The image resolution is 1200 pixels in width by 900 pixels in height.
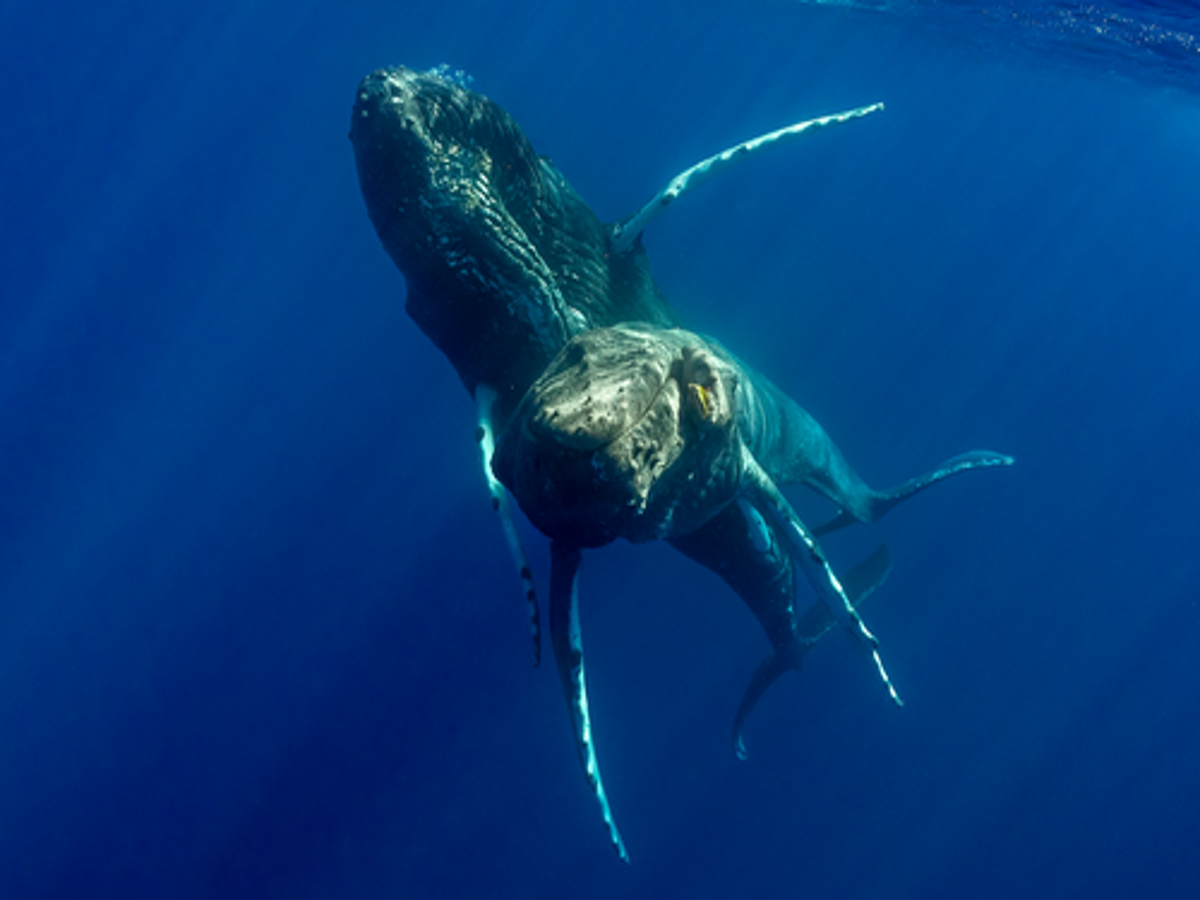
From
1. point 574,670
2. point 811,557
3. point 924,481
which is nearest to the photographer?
point 574,670

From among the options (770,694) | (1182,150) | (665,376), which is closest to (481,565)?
(770,694)

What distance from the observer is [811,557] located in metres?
5.72

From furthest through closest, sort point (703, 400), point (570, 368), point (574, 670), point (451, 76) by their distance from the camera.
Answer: point (451, 76) → point (574, 670) → point (570, 368) → point (703, 400)

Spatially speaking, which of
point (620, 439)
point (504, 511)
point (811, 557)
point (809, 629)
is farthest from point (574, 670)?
point (809, 629)

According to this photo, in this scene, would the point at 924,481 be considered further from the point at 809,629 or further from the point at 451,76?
the point at 451,76

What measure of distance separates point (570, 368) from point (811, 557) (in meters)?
3.03

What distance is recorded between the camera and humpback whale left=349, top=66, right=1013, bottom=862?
3398 mm

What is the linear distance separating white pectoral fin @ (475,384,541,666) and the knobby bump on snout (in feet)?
4.09

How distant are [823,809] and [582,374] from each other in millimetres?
21785

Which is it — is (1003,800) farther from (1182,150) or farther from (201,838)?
(1182,150)

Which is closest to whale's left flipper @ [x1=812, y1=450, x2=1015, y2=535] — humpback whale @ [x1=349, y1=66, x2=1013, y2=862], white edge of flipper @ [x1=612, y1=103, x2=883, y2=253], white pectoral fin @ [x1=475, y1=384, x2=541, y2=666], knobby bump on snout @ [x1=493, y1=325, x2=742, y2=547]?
humpback whale @ [x1=349, y1=66, x2=1013, y2=862]

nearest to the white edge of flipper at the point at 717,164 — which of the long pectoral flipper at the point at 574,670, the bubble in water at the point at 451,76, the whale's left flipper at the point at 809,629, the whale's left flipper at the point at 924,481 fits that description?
the bubble in water at the point at 451,76

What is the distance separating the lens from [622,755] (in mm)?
19578

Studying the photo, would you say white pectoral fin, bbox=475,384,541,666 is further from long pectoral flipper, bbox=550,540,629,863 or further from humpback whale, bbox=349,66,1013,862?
long pectoral flipper, bbox=550,540,629,863
